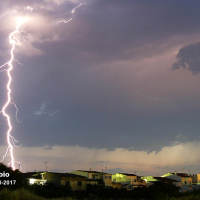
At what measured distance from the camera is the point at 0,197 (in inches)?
674

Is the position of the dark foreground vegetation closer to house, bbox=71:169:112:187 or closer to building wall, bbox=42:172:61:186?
building wall, bbox=42:172:61:186

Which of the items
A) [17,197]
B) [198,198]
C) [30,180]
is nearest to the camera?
[17,197]

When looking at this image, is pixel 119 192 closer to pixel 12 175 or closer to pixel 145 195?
pixel 145 195

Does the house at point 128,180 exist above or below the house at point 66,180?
below

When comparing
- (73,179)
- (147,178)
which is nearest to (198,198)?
(73,179)

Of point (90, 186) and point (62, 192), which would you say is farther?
point (90, 186)

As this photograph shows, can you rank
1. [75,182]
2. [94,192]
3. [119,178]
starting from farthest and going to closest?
[119,178] < [75,182] < [94,192]

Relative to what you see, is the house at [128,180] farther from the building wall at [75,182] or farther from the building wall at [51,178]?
the building wall at [51,178]

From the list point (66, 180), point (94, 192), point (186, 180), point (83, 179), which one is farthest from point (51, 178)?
point (186, 180)

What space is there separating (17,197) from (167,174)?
6356 cm

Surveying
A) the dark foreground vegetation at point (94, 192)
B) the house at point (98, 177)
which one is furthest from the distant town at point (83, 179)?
the dark foreground vegetation at point (94, 192)

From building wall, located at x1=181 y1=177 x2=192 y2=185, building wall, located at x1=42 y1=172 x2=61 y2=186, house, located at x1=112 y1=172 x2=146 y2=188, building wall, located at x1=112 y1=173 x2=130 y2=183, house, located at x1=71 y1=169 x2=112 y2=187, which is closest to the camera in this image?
building wall, located at x1=42 y1=172 x2=61 y2=186

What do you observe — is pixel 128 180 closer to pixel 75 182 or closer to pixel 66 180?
pixel 75 182

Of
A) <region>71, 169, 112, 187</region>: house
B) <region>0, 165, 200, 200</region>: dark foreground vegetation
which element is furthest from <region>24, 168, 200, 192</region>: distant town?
<region>0, 165, 200, 200</region>: dark foreground vegetation
